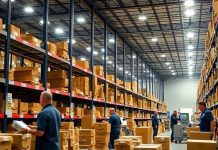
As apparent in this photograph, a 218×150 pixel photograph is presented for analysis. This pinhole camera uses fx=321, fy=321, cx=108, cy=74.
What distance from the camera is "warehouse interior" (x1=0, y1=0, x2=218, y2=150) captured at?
8023 mm

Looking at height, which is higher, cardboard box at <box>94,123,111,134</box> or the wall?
the wall

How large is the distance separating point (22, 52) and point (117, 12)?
815cm

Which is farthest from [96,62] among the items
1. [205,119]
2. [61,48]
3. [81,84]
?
[205,119]

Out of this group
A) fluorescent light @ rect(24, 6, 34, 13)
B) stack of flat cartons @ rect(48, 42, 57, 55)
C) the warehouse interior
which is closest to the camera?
the warehouse interior

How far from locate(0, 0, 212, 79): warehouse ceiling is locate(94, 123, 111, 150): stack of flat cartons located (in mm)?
5610

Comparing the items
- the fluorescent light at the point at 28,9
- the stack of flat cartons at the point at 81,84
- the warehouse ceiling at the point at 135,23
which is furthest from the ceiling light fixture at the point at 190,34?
the stack of flat cartons at the point at 81,84

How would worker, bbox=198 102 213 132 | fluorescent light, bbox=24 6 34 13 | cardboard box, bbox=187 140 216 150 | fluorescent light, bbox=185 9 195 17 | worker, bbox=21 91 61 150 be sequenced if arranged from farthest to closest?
fluorescent light, bbox=185 9 195 17
fluorescent light, bbox=24 6 34 13
worker, bbox=198 102 213 132
cardboard box, bbox=187 140 216 150
worker, bbox=21 91 61 150

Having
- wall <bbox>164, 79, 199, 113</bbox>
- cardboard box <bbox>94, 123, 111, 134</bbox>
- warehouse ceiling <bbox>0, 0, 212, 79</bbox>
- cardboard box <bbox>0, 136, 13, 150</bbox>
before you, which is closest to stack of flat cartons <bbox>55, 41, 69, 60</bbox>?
cardboard box <bbox>94, 123, 111, 134</bbox>

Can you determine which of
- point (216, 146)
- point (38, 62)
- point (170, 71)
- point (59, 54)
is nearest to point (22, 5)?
point (38, 62)

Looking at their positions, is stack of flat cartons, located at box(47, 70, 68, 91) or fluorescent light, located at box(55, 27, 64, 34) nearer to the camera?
stack of flat cartons, located at box(47, 70, 68, 91)

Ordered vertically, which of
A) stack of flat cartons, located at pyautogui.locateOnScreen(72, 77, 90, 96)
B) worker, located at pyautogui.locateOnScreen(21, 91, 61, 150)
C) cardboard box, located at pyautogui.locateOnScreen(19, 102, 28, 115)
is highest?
stack of flat cartons, located at pyautogui.locateOnScreen(72, 77, 90, 96)

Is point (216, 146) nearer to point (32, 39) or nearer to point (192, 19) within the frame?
point (32, 39)

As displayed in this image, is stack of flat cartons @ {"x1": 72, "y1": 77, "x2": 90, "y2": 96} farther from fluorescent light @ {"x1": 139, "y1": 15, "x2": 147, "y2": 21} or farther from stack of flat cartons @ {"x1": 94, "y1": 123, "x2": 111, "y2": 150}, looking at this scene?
fluorescent light @ {"x1": 139, "y1": 15, "x2": 147, "y2": 21}

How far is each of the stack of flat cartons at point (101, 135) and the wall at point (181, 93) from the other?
33.7m
